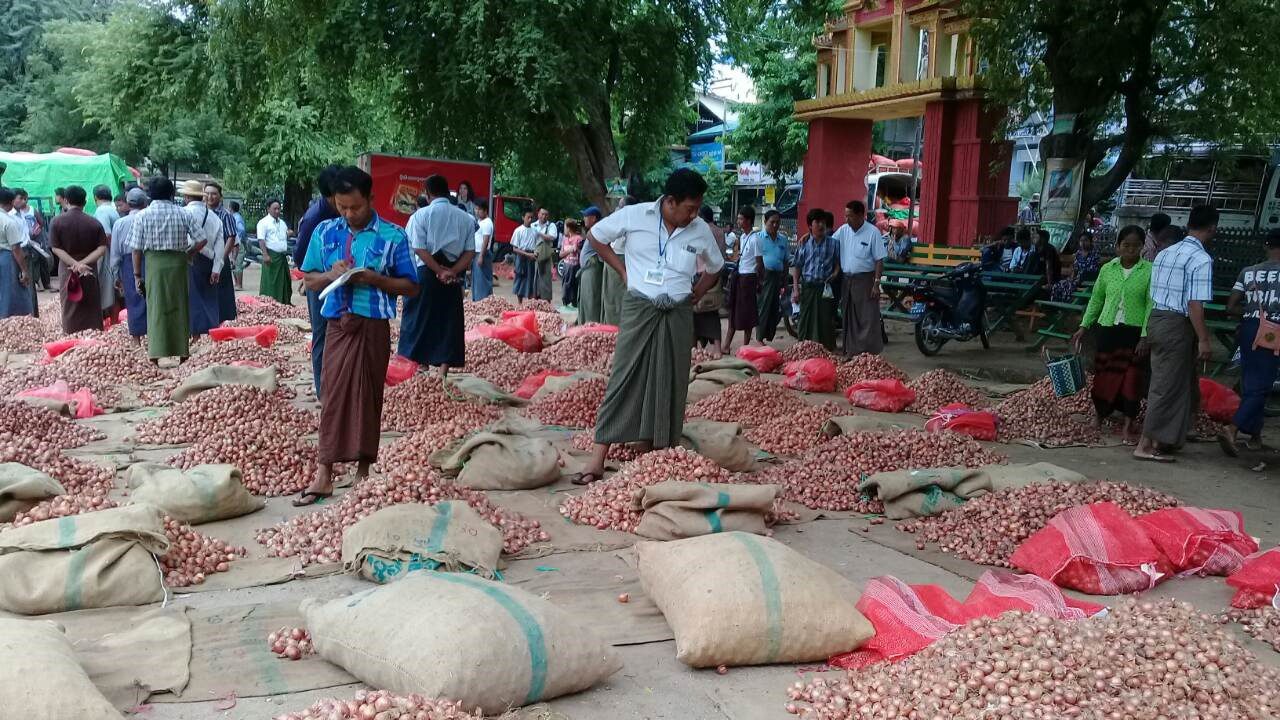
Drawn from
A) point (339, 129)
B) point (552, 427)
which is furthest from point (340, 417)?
point (339, 129)

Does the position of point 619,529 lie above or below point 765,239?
below

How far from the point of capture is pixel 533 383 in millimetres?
7781

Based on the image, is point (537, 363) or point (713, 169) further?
point (713, 169)

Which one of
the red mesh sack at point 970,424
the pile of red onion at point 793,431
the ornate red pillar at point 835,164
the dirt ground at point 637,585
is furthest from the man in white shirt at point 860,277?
the ornate red pillar at point 835,164

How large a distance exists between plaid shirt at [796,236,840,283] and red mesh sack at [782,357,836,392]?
1.26m

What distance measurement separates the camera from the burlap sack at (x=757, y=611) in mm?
3133

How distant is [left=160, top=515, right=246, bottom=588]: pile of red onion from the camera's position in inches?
148

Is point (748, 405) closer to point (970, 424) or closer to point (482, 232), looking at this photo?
point (970, 424)

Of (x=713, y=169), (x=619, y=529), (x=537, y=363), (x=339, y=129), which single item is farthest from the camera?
(x=713, y=169)

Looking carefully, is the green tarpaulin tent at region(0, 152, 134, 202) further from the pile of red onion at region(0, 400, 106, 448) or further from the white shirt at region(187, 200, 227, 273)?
the pile of red onion at region(0, 400, 106, 448)

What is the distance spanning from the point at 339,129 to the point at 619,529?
44.0 feet

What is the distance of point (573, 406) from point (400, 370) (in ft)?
5.38

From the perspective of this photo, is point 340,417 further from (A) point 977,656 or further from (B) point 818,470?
(A) point 977,656

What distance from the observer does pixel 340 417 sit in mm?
4750
